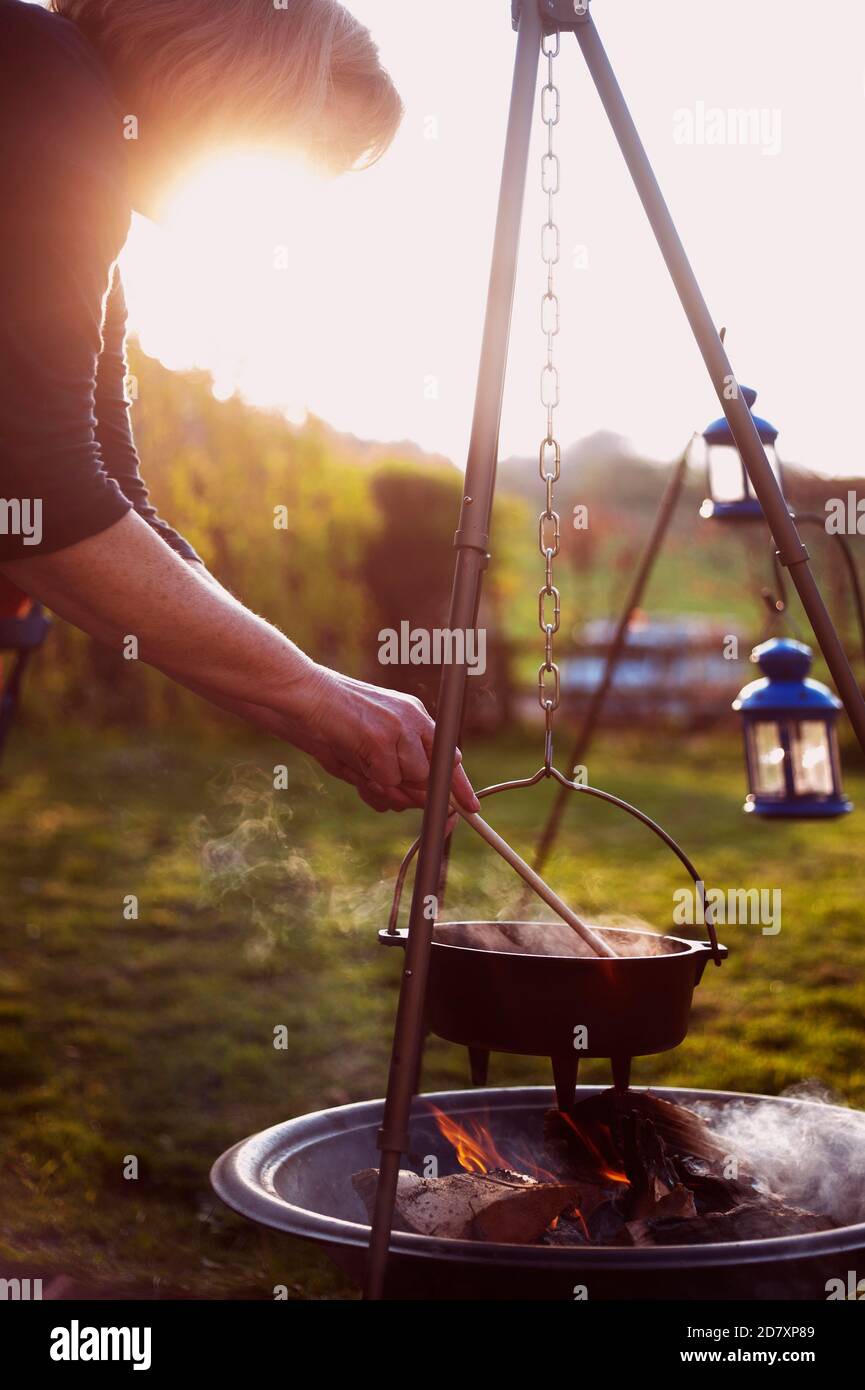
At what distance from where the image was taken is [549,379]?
212 cm

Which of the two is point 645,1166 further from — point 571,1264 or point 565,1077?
point 571,1264

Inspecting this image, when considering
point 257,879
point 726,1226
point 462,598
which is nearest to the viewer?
point 462,598

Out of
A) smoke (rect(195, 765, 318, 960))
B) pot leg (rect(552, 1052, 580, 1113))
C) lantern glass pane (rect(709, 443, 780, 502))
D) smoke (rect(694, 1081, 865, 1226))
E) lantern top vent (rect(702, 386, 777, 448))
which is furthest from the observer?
smoke (rect(195, 765, 318, 960))

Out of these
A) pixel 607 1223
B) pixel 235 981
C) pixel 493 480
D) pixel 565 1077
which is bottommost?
pixel 235 981

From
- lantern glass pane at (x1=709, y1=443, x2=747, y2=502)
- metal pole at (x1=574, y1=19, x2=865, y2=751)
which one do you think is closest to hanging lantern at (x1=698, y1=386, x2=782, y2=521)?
lantern glass pane at (x1=709, y1=443, x2=747, y2=502)

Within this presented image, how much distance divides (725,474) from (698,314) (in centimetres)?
195

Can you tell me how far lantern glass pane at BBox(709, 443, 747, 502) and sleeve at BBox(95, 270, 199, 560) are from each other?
2.18m

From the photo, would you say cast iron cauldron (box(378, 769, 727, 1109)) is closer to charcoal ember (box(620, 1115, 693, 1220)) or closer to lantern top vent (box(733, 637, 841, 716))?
charcoal ember (box(620, 1115, 693, 1220))

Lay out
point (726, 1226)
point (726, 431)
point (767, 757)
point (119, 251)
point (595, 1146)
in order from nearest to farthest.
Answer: point (119, 251), point (726, 1226), point (595, 1146), point (726, 431), point (767, 757)

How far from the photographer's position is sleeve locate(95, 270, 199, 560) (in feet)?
7.40

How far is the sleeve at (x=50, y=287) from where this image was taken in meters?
1.62

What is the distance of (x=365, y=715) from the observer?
1866mm

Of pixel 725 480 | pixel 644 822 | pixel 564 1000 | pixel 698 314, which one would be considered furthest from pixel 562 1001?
pixel 725 480
